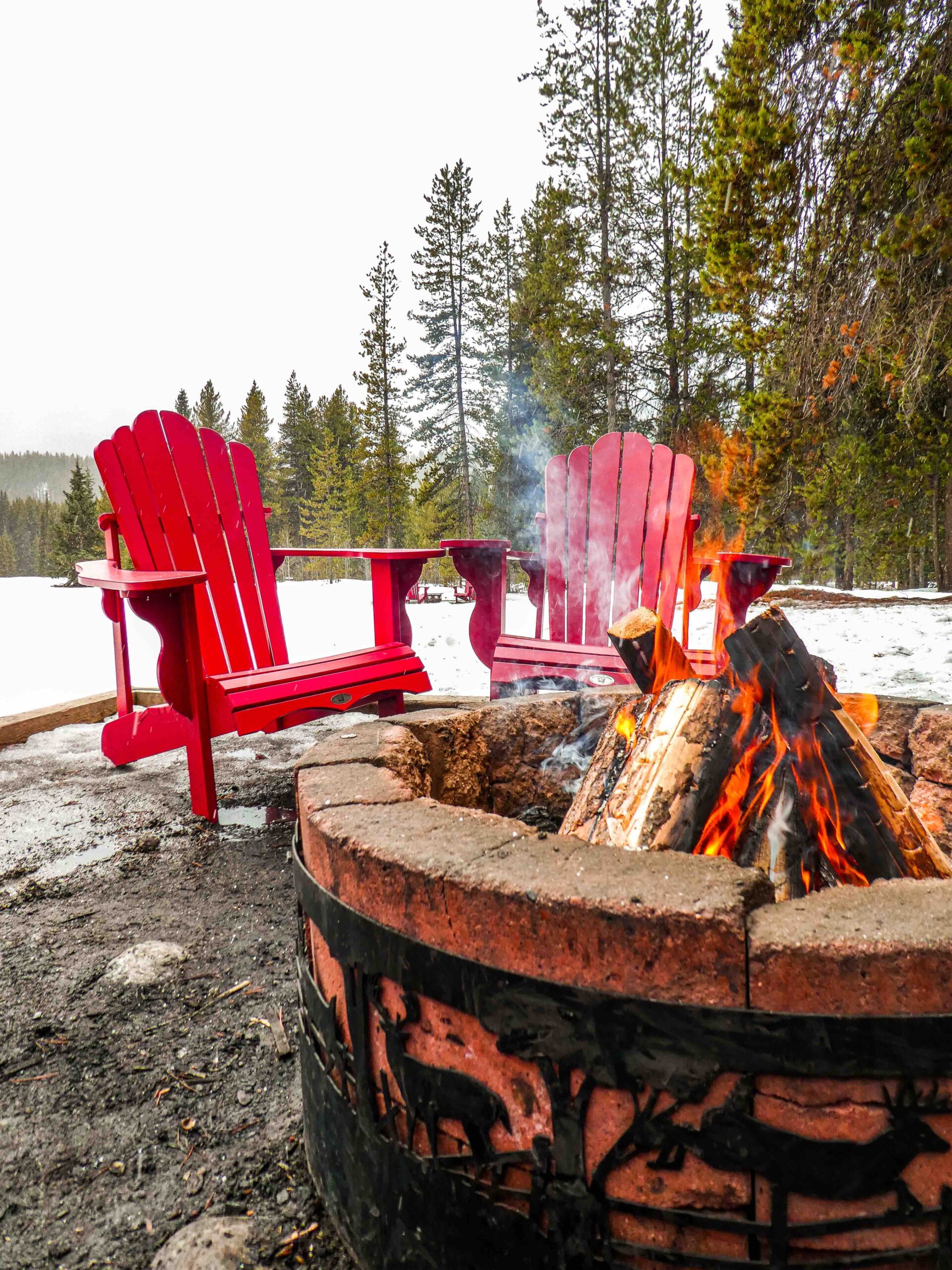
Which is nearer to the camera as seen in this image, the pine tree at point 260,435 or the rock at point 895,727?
the rock at point 895,727

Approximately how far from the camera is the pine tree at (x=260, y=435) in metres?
31.4

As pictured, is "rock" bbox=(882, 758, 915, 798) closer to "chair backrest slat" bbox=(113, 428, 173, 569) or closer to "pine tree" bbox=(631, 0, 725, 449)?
"chair backrest slat" bbox=(113, 428, 173, 569)

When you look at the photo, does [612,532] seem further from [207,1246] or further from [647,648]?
[207,1246]

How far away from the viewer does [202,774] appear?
2.35 metres

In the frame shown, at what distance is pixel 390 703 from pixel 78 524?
25633 millimetres

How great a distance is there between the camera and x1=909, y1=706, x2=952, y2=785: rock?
1416 millimetres

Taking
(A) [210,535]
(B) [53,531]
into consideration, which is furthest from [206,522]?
(B) [53,531]

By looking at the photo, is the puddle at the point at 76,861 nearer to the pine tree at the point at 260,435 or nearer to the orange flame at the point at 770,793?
the orange flame at the point at 770,793

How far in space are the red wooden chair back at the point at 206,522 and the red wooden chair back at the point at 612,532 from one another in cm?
133

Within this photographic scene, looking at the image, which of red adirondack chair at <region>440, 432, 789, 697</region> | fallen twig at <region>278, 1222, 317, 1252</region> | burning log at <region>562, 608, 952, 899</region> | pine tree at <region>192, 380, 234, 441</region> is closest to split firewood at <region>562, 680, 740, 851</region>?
burning log at <region>562, 608, 952, 899</region>

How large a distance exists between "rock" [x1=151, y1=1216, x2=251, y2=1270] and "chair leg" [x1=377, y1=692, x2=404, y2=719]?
1.90m

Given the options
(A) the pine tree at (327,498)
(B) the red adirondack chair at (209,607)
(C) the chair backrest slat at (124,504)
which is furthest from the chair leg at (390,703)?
(A) the pine tree at (327,498)

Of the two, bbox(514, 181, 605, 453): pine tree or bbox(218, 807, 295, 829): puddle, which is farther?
bbox(514, 181, 605, 453): pine tree

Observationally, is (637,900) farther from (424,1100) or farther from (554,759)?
(554,759)
